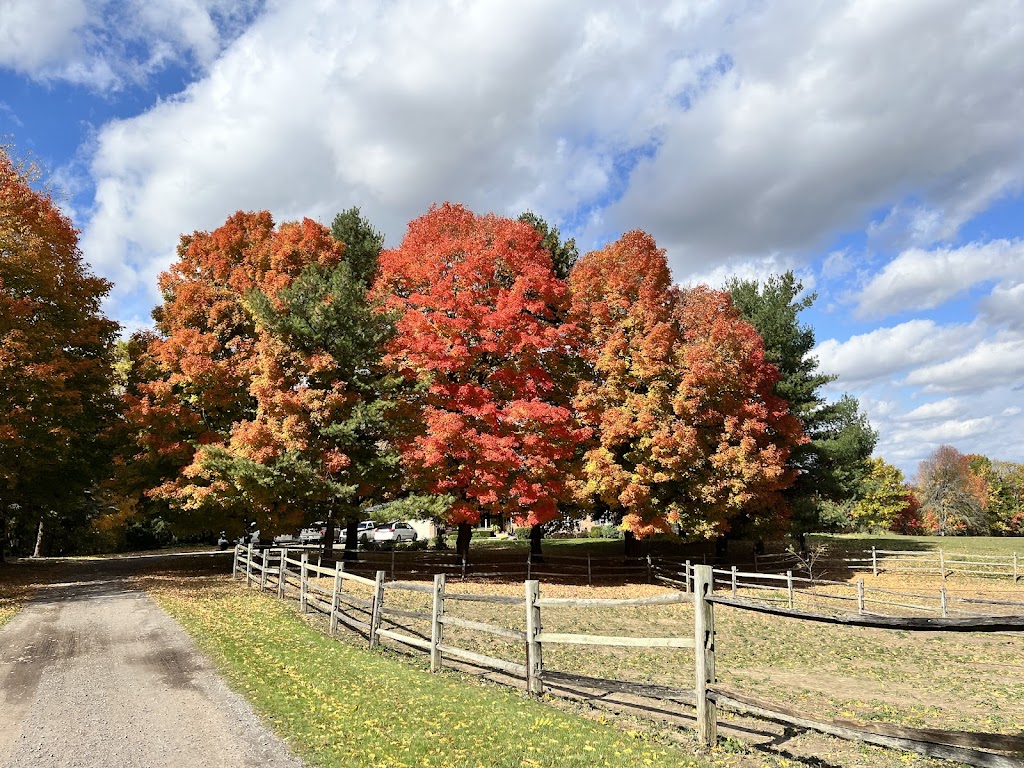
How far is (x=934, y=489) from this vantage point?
79562 millimetres

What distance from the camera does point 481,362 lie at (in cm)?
2588

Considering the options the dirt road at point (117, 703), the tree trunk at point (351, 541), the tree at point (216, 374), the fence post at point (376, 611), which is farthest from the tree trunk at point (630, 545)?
the dirt road at point (117, 703)

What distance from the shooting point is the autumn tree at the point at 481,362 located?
76.6ft

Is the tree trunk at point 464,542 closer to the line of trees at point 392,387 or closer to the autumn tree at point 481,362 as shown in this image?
the autumn tree at point 481,362

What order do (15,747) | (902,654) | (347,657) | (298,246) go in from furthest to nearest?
(298,246)
(902,654)
(347,657)
(15,747)

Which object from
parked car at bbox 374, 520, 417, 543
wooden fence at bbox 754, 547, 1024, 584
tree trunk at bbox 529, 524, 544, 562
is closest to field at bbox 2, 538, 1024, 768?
tree trunk at bbox 529, 524, 544, 562

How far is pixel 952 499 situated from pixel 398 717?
291ft

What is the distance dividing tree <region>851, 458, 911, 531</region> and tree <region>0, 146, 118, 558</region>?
2707 inches

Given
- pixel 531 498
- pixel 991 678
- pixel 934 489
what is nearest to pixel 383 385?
pixel 531 498

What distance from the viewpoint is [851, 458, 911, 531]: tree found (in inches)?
2717

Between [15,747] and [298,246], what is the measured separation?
868 inches

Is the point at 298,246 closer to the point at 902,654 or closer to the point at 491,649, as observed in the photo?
the point at 491,649

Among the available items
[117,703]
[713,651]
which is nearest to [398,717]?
[713,651]

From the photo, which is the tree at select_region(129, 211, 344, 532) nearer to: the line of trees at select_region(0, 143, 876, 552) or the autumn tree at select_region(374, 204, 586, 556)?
the line of trees at select_region(0, 143, 876, 552)
